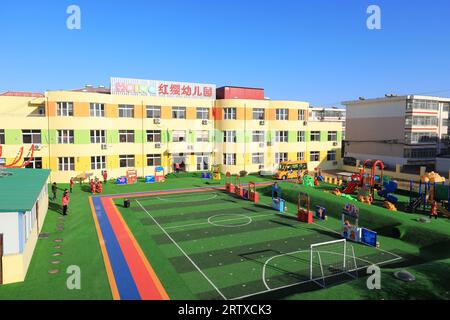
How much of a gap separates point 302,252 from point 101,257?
37.9 ft

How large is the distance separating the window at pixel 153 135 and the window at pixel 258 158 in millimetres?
14640

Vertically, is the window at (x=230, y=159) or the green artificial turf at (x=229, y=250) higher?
the window at (x=230, y=159)

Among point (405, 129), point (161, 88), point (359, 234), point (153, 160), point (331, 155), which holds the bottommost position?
point (359, 234)

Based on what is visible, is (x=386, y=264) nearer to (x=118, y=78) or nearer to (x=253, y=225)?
(x=253, y=225)

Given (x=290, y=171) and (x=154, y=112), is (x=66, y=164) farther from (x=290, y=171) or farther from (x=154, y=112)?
(x=290, y=171)

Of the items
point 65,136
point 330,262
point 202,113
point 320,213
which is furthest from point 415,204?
point 65,136

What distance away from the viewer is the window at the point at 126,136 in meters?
A: 45.6

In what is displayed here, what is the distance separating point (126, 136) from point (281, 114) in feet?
77.9

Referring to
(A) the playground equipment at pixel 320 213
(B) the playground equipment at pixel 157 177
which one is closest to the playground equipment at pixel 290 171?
(B) the playground equipment at pixel 157 177

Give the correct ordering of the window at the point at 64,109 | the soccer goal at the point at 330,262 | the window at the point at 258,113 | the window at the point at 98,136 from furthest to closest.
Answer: the window at the point at 258,113, the window at the point at 98,136, the window at the point at 64,109, the soccer goal at the point at 330,262

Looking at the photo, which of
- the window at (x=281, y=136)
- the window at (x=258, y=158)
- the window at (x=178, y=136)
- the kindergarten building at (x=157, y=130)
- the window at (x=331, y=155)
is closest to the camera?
the kindergarten building at (x=157, y=130)

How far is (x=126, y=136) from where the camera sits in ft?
151

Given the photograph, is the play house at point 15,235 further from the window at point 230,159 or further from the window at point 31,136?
the window at point 230,159

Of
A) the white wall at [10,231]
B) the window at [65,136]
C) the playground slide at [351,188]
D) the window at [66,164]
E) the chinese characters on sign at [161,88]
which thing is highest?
the chinese characters on sign at [161,88]
